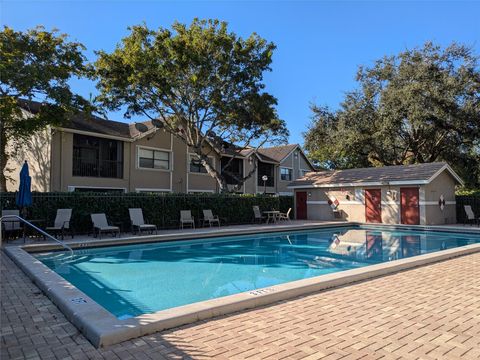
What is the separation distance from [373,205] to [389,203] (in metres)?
0.99

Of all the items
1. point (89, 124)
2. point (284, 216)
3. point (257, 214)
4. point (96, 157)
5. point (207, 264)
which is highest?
point (89, 124)


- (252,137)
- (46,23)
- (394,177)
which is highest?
(46,23)

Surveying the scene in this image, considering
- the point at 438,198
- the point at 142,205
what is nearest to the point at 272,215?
the point at 142,205

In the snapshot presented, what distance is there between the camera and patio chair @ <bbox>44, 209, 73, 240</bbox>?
486 inches

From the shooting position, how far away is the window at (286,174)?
115ft

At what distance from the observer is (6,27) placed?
47.5 feet

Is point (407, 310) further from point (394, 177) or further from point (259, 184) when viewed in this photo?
point (259, 184)

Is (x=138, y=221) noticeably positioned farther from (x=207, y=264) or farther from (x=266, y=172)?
(x=266, y=172)

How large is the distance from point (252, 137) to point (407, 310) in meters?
18.8

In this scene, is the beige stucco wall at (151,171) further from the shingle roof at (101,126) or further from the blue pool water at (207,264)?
the blue pool water at (207,264)

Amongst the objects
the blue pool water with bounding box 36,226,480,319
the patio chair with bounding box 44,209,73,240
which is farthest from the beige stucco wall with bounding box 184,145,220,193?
the patio chair with bounding box 44,209,73,240

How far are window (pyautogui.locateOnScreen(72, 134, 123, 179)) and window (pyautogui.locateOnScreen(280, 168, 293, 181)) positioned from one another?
17.3 meters

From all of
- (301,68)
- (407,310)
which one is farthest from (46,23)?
(407,310)

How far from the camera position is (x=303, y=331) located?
401cm
